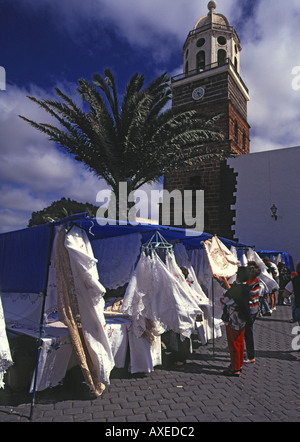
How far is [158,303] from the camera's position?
5.22m

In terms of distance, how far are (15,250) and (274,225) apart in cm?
1391

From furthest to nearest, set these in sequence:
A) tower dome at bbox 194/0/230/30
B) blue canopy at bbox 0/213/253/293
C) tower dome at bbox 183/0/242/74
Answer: tower dome at bbox 194/0/230/30 → tower dome at bbox 183/0/242/74 → blue canopy at bbox 0/213/253/293

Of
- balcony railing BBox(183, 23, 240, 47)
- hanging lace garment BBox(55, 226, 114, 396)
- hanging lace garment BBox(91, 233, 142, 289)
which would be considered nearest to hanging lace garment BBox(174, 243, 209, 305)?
hanging lace garment BBox(91, 233, 142, 289)

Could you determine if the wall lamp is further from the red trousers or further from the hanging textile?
the red trousers

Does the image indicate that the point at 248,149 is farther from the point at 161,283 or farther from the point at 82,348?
the point at 82,348

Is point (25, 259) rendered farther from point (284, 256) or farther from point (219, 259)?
point (284, 256)

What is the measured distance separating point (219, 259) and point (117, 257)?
2.34 m

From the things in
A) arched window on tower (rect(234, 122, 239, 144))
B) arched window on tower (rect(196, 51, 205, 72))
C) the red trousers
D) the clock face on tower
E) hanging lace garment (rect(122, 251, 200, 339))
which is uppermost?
arched window on tower (rect(196, 51, 205, 72))

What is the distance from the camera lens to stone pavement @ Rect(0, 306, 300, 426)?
144 inches

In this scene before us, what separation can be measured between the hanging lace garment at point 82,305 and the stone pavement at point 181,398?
444mm

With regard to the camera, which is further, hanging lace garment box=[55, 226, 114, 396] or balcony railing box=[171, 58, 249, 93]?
balcony railing box=[171, 58, 249, 93]

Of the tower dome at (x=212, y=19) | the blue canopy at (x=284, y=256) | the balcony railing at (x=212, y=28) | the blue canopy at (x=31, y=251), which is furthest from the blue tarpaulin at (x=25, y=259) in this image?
the tower dome at (x=212, y=19)

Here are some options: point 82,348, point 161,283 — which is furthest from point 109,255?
point 82,348

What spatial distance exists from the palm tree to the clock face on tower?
8517mm
